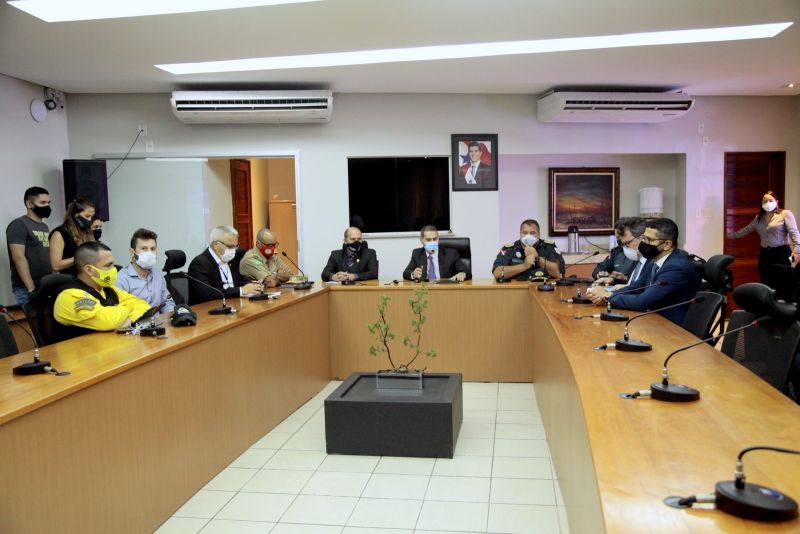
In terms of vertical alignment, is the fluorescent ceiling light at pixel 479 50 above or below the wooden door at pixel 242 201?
above

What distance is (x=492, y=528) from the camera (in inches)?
99.1

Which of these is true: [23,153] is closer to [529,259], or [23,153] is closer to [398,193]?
[398,193]

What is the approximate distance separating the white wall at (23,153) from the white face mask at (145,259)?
2513 mm

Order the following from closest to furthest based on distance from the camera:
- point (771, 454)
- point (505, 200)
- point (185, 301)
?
point (771, 454), point (185, 301), point (505, 200)

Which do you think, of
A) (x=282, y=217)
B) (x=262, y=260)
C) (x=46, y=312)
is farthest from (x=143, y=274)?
(x=282, y=217)

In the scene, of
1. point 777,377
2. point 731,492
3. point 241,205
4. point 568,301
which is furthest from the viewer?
point 241,205

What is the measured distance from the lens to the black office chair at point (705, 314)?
2748mm

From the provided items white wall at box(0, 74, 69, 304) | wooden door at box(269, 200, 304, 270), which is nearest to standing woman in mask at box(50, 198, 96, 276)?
white wall at box(0, 74, 69, 304)

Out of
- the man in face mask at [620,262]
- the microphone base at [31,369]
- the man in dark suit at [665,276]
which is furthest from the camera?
the man in face mask at [620,262]

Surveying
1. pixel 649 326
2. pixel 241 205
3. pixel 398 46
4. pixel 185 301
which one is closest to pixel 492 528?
pixel 649 326

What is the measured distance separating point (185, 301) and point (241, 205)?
3.58 metres

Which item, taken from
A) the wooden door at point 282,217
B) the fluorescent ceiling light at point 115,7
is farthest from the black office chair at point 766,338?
the wooden door at point 282,217

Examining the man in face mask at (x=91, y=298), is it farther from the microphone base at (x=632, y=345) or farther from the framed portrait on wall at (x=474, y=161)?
the framed portrait on wall at (x=474, y=161)

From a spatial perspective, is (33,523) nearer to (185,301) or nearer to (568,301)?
(185,301)
